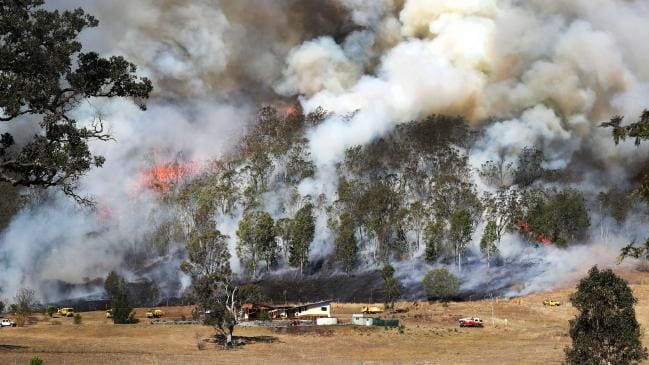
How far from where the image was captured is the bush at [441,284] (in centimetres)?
12544

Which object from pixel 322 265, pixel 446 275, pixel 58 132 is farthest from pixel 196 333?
pixel 322 265

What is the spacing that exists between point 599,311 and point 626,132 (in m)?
21.7

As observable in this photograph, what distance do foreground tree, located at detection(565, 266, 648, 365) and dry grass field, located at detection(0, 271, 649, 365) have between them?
2198 centimetres

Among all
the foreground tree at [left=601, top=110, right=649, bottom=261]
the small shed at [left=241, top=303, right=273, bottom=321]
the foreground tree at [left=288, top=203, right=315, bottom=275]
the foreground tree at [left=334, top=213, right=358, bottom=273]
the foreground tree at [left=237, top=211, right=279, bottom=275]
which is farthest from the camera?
the foreground tree at [left=237, top=211, right=279, bottom=275]

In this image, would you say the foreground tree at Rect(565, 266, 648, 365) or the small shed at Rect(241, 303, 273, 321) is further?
the small shed at Rect(241, 303, 273, 321)

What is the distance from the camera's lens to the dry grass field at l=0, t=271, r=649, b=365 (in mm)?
59688

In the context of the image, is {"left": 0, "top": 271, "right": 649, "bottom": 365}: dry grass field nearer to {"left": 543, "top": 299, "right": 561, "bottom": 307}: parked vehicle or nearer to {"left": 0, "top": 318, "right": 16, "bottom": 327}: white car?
{"left": 543, "top": 299, "right": 561, "bottom": 307}: parked vehicle

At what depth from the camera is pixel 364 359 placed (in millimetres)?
64125

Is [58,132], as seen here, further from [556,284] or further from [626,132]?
[556,284]

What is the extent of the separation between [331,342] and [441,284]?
50.8 meters

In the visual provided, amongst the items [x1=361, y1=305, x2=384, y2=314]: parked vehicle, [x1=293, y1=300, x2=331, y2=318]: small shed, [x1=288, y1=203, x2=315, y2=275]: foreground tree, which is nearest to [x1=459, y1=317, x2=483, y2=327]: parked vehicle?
[x1=293, y1=300, x2=331, y2=318]: small shed

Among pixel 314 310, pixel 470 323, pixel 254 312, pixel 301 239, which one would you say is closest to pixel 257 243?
pixel 301 239

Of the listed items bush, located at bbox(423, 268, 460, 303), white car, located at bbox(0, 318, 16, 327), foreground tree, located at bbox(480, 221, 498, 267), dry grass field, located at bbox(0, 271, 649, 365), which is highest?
foreground tree, located at bbox(480, 221, 498, 267)

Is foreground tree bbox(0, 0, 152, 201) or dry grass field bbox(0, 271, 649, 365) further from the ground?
foreground tree bbox(0, 0, 152, 201)
